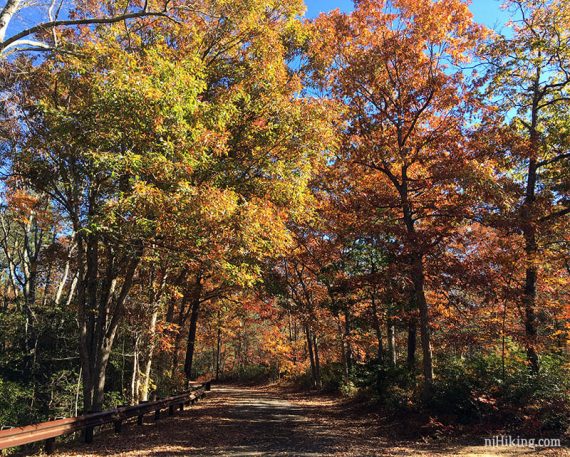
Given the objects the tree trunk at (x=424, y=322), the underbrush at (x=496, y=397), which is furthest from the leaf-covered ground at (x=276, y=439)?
the tree trunk at (x=424, y=322)

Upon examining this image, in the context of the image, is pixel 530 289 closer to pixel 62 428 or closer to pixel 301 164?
pixel 301 164

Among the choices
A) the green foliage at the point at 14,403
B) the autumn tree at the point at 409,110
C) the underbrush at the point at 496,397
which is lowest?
the green foliage at the point at 14,403

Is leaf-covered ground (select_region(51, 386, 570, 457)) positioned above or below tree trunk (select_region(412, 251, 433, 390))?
below

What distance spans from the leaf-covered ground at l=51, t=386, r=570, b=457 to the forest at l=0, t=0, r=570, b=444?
125 centimetres

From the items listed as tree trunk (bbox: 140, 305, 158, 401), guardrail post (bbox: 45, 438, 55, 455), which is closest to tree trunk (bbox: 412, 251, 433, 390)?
guardrail post (bbox: 45, 438, 55, 455)

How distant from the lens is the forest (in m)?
8.14

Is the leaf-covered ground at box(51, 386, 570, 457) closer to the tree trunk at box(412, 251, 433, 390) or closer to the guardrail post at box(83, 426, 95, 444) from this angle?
the guardrail post at box(83, 426, 95, 444)

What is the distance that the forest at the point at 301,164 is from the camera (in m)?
8.14

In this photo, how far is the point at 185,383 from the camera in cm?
2161

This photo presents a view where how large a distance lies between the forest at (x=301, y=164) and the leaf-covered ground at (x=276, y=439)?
49.4 inches

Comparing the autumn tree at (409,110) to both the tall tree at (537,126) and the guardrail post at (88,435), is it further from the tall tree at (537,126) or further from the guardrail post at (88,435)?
the guardrail post at (88,435)

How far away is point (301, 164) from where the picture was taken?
10516mm

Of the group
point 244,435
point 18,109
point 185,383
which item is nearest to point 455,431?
point 244,435

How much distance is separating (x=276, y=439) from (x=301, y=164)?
23.0ft
